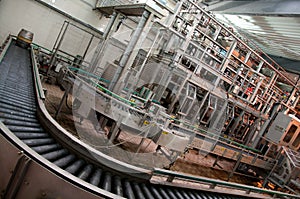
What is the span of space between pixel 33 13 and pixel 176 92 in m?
6.78

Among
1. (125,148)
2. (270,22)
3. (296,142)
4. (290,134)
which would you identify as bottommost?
(125,148)

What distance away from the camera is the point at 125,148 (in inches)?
207

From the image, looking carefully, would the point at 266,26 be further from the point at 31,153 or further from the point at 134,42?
the point at 31,153

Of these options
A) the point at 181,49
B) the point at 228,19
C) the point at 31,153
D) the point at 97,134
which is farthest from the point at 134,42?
the point at 228,19

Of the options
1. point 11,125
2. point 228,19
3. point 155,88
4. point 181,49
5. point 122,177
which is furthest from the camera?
point 228,19

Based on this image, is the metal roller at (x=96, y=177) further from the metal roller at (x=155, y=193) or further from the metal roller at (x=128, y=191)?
the metal roller at (x=155, y=193)

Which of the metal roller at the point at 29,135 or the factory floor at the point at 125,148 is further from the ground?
the metal roller at the point at 29,135

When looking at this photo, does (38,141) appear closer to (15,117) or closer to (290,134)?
(15,117)

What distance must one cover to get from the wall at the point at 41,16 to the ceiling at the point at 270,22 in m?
6.14

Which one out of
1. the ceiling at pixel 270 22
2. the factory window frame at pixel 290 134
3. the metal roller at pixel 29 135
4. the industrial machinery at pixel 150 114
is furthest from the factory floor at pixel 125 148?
the ceiling at pixel 270 22

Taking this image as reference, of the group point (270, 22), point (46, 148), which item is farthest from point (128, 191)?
point (270, 22)

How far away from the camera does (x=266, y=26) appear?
905cm

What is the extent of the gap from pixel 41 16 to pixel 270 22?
9.55m

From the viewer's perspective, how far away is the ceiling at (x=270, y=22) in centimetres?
657
